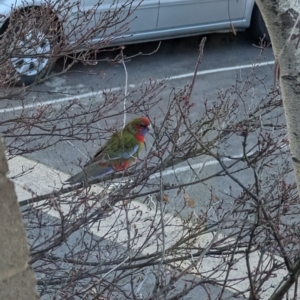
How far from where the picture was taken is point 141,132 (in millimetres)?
4398

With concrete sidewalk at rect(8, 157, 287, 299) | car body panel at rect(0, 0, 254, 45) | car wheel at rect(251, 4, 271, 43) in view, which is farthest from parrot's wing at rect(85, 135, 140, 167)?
car wheel at rect(251, 4, 271, 43)

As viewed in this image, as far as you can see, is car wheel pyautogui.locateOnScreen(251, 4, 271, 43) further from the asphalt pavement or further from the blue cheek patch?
the blue cheek patch

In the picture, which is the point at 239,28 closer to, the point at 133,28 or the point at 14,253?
the point at 133,28

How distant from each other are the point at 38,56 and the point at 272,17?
216 centimetres

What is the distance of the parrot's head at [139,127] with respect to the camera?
4344mm

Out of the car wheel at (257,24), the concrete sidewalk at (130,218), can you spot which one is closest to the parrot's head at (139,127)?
the concrete sidewalk at (130,218)

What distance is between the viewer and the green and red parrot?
343 cm

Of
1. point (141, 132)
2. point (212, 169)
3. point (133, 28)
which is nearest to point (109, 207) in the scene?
point (141, 132)

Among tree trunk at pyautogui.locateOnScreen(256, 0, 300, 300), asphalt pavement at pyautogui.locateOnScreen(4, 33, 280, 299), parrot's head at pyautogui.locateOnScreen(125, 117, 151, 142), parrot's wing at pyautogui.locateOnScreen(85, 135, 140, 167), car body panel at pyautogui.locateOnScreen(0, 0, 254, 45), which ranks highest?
tree trunk at pyautogui.locateOnScreen(256, 0, 300, 300)

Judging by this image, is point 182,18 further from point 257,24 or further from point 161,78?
point 257,24

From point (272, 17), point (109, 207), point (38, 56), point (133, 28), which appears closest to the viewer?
point (272, 17)

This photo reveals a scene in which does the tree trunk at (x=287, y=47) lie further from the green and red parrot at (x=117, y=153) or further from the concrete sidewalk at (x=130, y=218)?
the concrete sidewalk at (x=130, y=218)

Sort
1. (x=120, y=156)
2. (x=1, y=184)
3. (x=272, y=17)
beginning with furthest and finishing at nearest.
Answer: (x=120, y=156) → (x=272, y=17) → (x=1, y=184)

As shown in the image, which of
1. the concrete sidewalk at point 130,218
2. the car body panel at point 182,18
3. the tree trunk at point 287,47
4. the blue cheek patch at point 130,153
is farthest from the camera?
the car body panel at point 182,18
